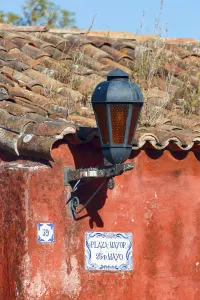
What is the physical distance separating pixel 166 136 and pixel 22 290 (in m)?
1.94

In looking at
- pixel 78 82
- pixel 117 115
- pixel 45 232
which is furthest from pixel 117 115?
pixel 78 82

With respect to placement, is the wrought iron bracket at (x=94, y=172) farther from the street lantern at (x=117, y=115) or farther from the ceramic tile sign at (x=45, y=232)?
the ceramic tile sign at (x=45, y=232)

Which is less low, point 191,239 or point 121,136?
point 121,136

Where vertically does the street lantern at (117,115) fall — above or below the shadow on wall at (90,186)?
above

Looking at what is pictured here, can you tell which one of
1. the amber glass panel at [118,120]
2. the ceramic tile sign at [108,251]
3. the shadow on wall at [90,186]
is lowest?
the ceramic tile sign at [108,251]

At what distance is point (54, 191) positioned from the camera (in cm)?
760

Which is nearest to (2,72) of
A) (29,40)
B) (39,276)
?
(29,40)

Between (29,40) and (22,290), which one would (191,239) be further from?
(29,40)

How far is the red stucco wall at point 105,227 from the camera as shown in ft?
24.7

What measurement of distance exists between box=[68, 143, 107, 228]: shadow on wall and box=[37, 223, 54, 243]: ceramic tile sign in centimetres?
27

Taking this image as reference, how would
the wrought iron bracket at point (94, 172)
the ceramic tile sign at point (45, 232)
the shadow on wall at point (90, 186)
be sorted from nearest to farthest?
the wrought iron bracket at point (94, 172)
the ceramic tile sign at point (45, 232)
the shadow on wall at point (90, 186)

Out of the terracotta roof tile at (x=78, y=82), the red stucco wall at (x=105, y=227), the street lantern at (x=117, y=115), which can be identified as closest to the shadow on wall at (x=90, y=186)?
the red stucco wall at (x=105, y=227)

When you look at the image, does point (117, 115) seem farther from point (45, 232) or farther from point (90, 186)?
point (45, 232)

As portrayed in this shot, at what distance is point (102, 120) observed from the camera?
6.86m
